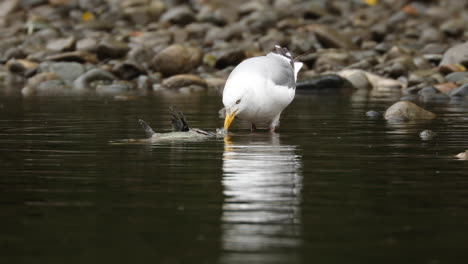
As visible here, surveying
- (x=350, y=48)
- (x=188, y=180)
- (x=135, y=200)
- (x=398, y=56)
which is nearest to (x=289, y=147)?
(x=188, y=180)

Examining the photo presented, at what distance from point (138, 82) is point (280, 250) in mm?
20972

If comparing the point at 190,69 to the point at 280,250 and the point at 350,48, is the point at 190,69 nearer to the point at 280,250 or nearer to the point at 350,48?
the point at 350,48

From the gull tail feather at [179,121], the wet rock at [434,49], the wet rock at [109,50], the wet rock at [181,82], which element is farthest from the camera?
the wet rock at [109,50]

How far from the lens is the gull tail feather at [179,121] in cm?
1103

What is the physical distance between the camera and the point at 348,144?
1035 centimetres

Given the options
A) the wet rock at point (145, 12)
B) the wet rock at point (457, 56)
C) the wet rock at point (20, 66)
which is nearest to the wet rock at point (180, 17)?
the wet rock at point (145, 12)

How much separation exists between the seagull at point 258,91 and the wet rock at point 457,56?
13.2 meters

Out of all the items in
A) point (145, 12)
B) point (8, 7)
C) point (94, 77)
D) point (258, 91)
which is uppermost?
point (8, 7)

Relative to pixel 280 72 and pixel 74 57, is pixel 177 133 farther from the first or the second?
pixel 74 57

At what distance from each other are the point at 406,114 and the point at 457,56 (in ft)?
37.5

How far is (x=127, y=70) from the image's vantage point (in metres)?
26.6

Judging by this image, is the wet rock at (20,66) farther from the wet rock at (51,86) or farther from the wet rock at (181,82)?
the wet rock at (181,82)

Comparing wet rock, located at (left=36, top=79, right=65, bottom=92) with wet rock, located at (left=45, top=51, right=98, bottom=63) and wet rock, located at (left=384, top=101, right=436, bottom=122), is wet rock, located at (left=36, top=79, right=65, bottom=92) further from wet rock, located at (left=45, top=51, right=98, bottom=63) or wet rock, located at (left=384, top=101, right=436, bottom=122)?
wet rock, located at (left=384, top=101, right=436, bottom=122)

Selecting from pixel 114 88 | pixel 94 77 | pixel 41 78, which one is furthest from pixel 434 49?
pixel 41 78
